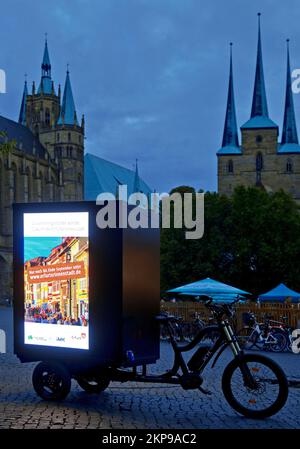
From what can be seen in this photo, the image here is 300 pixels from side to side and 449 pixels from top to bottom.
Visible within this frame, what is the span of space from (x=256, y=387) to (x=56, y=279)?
120 inches

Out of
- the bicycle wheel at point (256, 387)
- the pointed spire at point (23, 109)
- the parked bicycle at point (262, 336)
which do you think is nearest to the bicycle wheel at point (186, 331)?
the parked bicycle at point (262, 336)

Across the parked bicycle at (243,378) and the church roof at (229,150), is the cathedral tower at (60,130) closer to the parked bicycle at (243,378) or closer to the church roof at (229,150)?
the church roof at (229,150)

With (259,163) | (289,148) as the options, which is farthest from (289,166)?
(259,163)

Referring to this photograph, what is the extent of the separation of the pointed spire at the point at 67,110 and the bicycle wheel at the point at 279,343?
78.4m

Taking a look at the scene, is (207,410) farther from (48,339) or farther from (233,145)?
(233,145)

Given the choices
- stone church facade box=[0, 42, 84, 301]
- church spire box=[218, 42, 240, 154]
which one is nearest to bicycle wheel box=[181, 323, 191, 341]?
stone church facade box=[0, 42, 84, 301]

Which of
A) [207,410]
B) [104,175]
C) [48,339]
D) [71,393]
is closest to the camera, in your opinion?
[207,410]

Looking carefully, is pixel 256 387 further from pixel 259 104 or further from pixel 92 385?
pixel 259 104

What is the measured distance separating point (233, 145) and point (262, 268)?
162 ft

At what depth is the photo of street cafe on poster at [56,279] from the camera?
903cm

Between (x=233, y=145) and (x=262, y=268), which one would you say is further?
(x=233, y=145)

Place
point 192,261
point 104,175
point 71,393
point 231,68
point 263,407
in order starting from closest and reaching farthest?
point 263,407
point 71,393
point 192,261
point 231,68
point 104,175

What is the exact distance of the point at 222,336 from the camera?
832 centimetres
